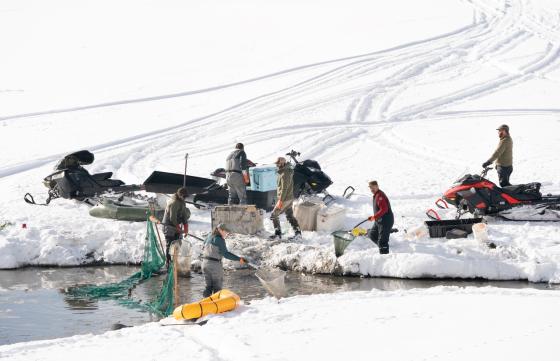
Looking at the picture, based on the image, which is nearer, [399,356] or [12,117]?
[399,356]

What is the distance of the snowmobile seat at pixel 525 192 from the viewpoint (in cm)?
1638

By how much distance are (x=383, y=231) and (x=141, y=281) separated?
4221 millimetres

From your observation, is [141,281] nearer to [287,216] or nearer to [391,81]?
[287,216]

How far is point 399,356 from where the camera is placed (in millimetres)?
9609

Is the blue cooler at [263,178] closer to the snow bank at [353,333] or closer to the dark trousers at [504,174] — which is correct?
the dark trousers at [504,174]

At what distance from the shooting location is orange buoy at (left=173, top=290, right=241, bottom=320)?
38.3 feet

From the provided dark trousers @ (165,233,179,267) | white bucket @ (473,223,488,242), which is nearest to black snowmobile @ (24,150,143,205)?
dark trousers @ (165,233,179,267)

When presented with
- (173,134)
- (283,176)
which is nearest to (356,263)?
(283,176)

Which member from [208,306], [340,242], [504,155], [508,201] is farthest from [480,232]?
[208,306]

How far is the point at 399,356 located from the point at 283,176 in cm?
682

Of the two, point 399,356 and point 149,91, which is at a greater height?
point 149,91

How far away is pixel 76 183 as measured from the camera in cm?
1897

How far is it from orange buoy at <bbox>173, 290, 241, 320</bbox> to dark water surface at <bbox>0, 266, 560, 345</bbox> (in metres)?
1.21

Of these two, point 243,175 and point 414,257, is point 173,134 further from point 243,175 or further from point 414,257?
point 414,257
